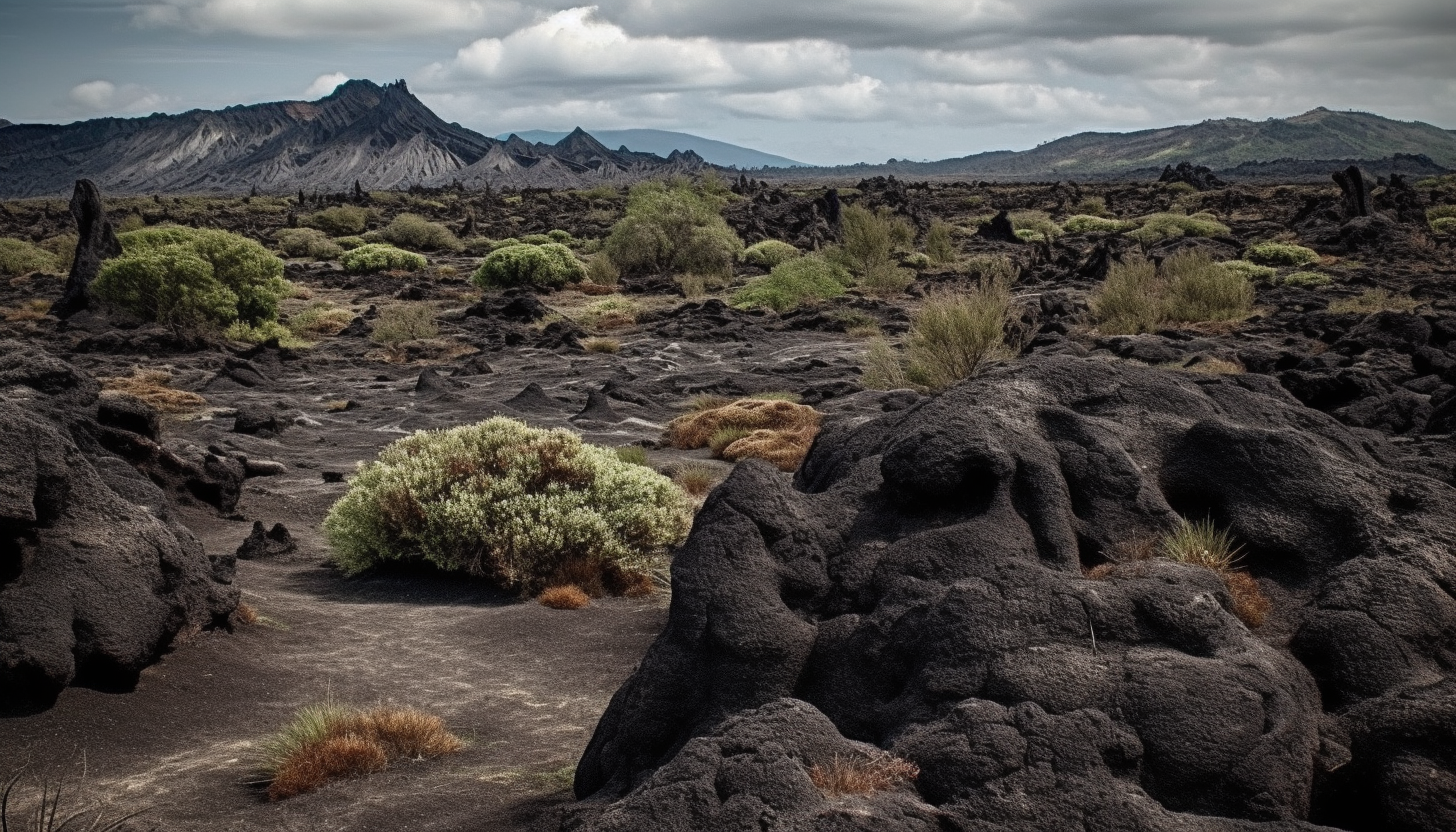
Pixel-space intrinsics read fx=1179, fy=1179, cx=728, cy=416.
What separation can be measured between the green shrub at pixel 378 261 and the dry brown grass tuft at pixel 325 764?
4001cm

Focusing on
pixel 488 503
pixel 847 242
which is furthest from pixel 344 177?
pixel 488 503

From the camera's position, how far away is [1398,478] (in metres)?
6.16

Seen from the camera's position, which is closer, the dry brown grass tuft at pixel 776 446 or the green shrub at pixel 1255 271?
the dry brown grass tuft at pixel 776 446

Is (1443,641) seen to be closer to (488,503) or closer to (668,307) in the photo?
(488,503)

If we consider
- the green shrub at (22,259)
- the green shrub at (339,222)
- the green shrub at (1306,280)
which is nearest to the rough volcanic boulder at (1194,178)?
the green shrub at (1306,280)

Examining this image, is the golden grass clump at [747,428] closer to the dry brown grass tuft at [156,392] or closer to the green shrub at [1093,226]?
the dry brown grass tuft at [156,392]

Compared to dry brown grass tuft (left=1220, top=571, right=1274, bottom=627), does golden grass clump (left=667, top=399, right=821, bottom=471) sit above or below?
below

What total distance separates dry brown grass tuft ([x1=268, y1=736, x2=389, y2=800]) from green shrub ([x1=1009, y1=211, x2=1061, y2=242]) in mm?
45700

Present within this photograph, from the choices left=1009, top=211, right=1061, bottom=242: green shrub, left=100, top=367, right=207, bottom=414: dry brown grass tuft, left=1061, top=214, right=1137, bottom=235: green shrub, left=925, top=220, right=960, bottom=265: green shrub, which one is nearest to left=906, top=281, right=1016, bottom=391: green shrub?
left=100, top=367, right=207, bottom=414: dry brown grass tuft

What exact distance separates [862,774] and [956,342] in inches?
608

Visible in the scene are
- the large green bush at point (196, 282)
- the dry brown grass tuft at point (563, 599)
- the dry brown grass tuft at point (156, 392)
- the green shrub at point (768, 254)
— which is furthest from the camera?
the green shrub at point (768, 254)

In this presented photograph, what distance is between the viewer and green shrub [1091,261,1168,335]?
78.5 ft

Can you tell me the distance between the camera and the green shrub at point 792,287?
32.8 metres

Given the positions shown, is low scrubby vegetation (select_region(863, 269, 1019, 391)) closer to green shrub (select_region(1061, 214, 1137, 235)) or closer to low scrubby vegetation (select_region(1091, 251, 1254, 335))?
low scrubby vegetation (select_region(1091, 251, 1254, 335))
